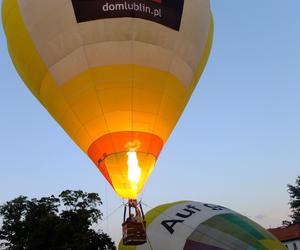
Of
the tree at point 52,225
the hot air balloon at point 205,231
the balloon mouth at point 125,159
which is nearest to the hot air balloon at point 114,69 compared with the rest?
the balloon mouth at point 125,159

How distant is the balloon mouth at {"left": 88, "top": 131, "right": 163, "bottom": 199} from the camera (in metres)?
8.09

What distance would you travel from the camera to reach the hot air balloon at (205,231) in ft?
35.4

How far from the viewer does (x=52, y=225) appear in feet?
67.4

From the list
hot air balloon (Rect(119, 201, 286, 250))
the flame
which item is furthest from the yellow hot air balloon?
hot air balloon (Rect(119, 201, 286, 250))

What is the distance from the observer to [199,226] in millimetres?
11266

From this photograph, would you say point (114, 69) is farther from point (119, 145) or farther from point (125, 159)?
point (125, 159)

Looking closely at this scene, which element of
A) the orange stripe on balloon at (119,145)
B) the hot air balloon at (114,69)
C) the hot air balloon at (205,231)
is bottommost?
the hot air balloon at (205,231)

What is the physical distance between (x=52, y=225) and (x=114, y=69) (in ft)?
46.6

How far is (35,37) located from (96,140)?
255 centimetres

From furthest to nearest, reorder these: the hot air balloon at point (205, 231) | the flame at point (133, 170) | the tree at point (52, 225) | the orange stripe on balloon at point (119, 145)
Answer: the tree at point (52, 225), the hot air balloon at point (205, 231), the orange stripe on balloon at point (119, 145), the flame at point (133, 170)

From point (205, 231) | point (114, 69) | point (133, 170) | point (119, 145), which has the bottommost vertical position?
point (205, 231)

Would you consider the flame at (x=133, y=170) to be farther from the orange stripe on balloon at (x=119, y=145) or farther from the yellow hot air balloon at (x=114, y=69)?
the orange stripe on balloon at (x=119, y=145)

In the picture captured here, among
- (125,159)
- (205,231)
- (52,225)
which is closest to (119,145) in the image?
(125,159)

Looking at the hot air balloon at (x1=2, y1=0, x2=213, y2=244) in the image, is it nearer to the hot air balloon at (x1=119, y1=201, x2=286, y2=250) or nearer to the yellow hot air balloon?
the yellow hot air balloon
